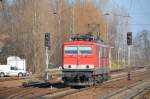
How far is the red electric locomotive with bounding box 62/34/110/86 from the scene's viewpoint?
3590 cm

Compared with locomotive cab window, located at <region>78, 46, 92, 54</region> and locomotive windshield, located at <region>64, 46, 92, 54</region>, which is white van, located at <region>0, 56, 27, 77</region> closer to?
locomotive windshield, located at <region>64, 46, 92, 54</region>

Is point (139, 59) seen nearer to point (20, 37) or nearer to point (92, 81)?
point (20, 37)

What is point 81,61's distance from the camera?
120ft

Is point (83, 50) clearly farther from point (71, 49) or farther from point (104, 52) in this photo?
point (104, 52)

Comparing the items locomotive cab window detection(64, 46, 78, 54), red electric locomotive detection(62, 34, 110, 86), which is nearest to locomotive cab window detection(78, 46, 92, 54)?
red electric locomotive detection(62, 34, 110, 86)

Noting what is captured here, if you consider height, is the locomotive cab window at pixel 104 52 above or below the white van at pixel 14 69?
above

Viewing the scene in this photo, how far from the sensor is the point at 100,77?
4156cm

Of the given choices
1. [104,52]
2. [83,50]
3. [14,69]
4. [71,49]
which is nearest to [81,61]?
[83,50]

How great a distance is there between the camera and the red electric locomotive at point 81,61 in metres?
35.9

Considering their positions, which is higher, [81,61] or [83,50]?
[83,50]

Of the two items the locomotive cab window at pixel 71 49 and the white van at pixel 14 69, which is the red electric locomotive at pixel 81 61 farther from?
the white van at pixel 14 69

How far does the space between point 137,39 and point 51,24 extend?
85.8 m

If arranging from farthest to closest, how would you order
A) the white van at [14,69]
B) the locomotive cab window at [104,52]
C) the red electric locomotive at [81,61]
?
the white van at [14,69], the locomotive cab window at [104,52], the red electric locomotive at [81,61]

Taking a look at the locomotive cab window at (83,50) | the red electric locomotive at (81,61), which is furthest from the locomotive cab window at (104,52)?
the locomotive cab window at (83,50)
